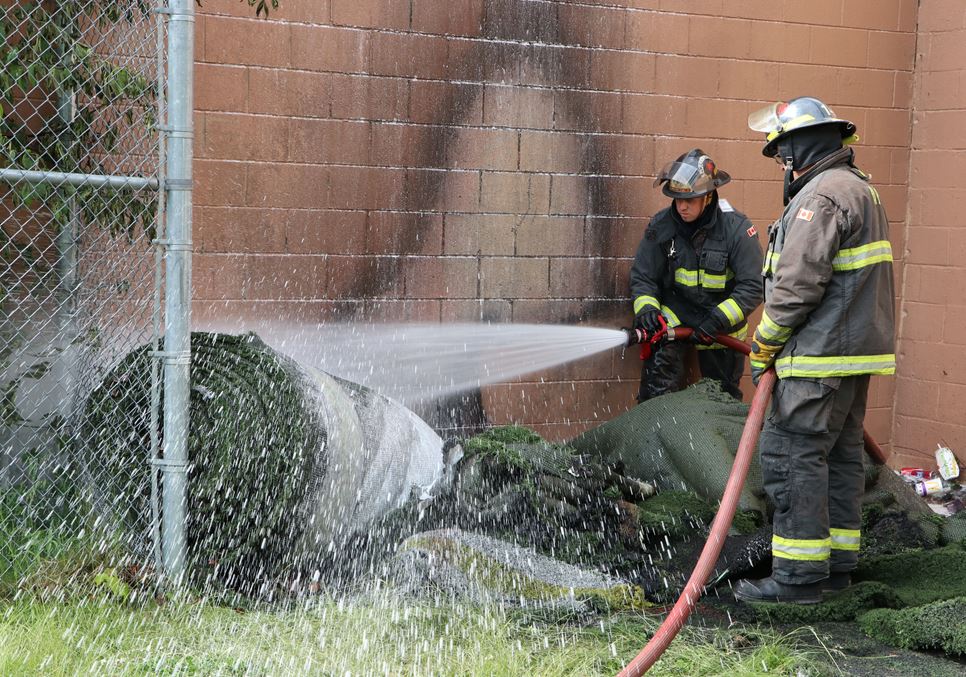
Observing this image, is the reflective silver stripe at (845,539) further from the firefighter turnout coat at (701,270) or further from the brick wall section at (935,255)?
the brick wall section at (935,255)

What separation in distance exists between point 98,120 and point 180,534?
82.8 inches

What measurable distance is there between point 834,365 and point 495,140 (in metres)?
2.64

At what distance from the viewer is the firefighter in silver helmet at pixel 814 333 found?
166 inches

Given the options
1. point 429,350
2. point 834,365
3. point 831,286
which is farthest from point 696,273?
point 834,365

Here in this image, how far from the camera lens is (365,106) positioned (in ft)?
19.3

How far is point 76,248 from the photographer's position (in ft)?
15.4

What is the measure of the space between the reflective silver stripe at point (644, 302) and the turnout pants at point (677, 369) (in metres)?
0.25

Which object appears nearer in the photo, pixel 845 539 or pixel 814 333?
pixel 814 333

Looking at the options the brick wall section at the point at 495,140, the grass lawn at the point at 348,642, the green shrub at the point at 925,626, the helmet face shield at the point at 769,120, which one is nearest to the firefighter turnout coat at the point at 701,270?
the brick wall section at the point at 495,140

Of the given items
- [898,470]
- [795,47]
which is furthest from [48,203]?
[898,470]

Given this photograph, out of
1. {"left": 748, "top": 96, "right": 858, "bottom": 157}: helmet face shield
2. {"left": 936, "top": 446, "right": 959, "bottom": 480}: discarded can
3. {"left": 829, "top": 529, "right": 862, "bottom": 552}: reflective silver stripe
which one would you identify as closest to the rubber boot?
{"left": 829, "top": 529, "right": 862, "bottom": 552}: reflective silver stripe

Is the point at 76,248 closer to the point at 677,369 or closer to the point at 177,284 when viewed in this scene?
the point at 177,284

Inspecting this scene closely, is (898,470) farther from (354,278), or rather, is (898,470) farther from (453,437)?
(354,278)

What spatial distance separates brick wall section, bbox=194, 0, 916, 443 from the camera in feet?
18.6
